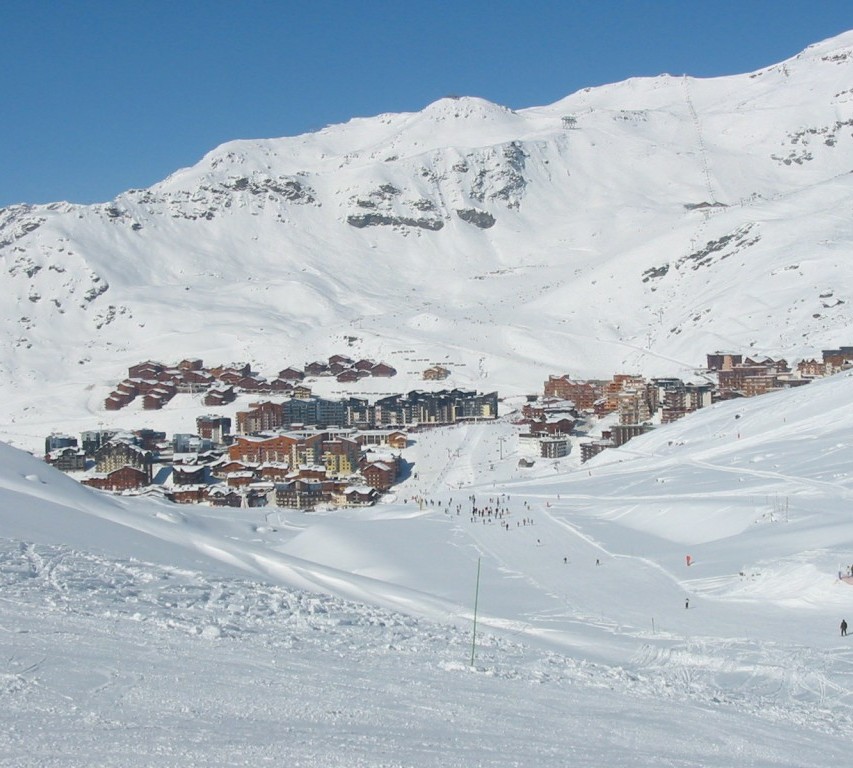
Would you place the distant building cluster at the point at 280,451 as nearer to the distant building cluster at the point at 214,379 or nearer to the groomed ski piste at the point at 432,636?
the distant building cluster at the point at 214,379

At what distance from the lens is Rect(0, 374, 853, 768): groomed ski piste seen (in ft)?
24.4

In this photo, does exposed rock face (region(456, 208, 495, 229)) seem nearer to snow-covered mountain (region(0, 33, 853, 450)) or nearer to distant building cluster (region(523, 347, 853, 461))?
snow-covered mountain (region(0, 33, 853, 450))

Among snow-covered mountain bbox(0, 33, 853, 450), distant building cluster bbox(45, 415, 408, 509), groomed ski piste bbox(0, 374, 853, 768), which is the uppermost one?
snow-covered mountain bbox(0, 33, 853, 450)

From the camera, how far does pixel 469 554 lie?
25.2 m

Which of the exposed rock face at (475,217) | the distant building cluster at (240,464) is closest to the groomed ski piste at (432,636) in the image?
the distant building cluster at (240,464)

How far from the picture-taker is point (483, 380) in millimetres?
77812

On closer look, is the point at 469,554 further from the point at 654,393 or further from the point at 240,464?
the point at 654,393

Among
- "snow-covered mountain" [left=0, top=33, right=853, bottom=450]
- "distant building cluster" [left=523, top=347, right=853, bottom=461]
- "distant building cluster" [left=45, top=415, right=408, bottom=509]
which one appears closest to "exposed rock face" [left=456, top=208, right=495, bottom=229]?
"snow-covered mountain" [left=0, top=33, right=853, bottom=450]

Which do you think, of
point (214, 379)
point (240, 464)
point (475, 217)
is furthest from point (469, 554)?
point (475, 217)

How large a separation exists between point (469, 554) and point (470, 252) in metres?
108

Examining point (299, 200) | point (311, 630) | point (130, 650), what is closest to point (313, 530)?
point (311, 630)

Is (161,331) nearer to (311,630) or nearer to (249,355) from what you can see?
(249,355)

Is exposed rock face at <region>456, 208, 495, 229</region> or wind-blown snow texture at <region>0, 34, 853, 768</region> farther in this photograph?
exposed rock face at <region>456, 208, 495, 229</region>

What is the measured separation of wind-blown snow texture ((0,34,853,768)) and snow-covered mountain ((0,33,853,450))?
2.09 feet
